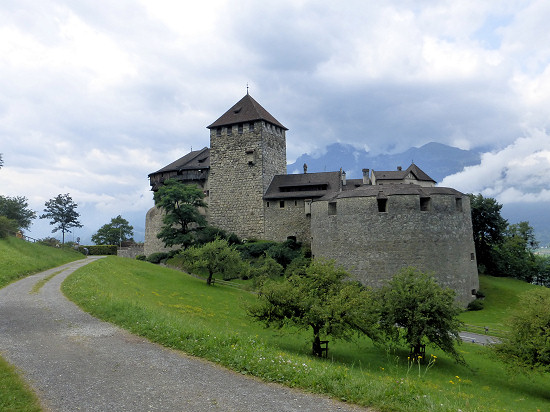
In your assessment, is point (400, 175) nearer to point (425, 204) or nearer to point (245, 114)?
point (425, 204)

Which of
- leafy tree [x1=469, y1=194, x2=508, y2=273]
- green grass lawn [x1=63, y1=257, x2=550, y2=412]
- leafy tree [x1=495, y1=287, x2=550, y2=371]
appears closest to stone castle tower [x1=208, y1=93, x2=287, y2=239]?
green grass lawn [x1=63, y1=257, x2=550, y2=412]

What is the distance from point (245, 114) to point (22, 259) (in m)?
32.9

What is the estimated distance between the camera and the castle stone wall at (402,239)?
38.3 meters

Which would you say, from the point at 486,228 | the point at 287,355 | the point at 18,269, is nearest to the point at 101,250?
the point at 18,269

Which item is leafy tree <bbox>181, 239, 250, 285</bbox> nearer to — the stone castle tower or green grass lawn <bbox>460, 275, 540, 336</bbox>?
the stone castle tower

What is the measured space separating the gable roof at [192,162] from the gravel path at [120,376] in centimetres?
4445

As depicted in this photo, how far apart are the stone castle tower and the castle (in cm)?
13

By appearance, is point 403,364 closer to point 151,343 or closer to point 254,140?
point 151,343

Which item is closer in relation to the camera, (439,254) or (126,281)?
(126,281)

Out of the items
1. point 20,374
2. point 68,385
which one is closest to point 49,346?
point 20,374

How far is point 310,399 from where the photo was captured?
26.6ft

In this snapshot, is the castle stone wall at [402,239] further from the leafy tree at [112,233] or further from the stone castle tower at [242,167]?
the leafy tree at [112,233]

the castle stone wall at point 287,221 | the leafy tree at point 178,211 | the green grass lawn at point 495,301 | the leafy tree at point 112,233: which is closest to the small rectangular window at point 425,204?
the green grass lawn at point 495,301

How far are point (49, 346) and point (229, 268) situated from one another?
85.7ft
